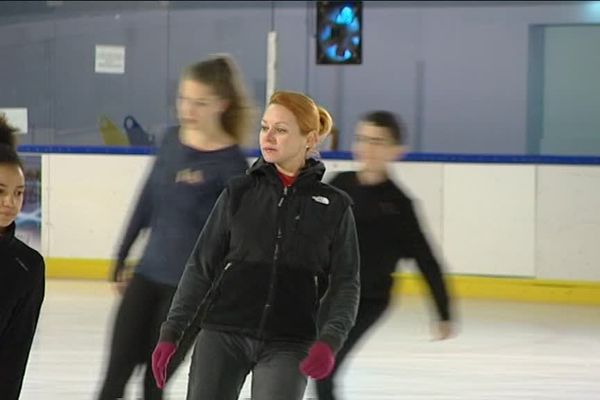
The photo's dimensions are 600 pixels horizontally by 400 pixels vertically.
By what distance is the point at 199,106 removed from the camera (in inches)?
153

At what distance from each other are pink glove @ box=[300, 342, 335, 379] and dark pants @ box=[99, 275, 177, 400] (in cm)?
100

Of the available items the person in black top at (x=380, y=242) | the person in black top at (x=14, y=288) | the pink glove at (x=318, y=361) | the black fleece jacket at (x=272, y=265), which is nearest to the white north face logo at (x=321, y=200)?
the black fleece jacket at (x=272, y=265)

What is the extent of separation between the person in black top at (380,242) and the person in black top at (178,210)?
0.60 m

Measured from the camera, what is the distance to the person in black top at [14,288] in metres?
2.79

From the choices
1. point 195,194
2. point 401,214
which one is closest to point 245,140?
point 195,194

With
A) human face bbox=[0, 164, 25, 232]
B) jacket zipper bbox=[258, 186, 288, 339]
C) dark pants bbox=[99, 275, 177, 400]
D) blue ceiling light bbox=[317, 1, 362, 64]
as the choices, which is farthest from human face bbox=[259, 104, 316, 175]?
blue ceiling light bbox=[317, 1, 362, 64]

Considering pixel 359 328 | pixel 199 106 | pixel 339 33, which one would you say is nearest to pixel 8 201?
pixel 199 106

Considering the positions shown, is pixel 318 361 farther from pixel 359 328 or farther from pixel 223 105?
pixel 359 328

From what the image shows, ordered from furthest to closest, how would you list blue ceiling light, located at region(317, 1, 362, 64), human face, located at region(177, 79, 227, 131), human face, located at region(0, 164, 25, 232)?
blue ceiling light, located at region(317, 1, 362, 64) < human face, located at region(177, 79, 227, 131) < human face, located at region(0, 164, 25, 232)

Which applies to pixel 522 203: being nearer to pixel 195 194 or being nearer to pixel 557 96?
pixel 557 96

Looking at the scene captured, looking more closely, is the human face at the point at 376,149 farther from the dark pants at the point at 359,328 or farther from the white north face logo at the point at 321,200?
the white north face logo at the point at 321,200

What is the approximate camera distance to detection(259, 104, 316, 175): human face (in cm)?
322

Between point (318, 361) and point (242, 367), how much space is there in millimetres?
215

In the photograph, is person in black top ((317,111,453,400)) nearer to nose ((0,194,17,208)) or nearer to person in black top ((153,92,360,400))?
person in black top ((153,92,360,400))
